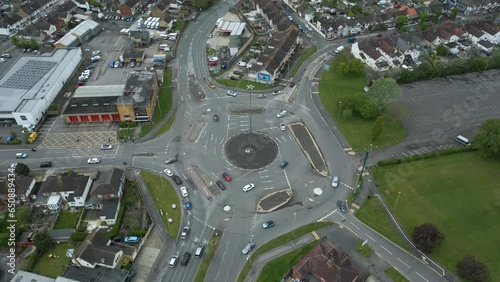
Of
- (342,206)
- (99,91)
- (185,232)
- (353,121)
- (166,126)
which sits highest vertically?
(99,91)

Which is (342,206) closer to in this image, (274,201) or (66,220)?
(274,201)

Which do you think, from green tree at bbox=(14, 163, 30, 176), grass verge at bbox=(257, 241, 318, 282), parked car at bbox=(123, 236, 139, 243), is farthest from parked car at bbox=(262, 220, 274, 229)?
green tree at bbox=(14, 163, 30, 176)

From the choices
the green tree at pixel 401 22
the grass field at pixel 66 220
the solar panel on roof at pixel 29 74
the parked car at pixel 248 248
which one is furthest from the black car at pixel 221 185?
the green tree at pixel 401 22

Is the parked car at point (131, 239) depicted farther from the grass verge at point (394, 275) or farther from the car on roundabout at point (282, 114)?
the car on roundabout at point (282, 114)

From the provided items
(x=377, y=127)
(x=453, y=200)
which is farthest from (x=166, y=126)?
(x=453, y=200)

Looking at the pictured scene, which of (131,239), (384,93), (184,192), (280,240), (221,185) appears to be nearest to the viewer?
(280,240)

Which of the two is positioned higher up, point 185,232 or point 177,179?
point 177,179
